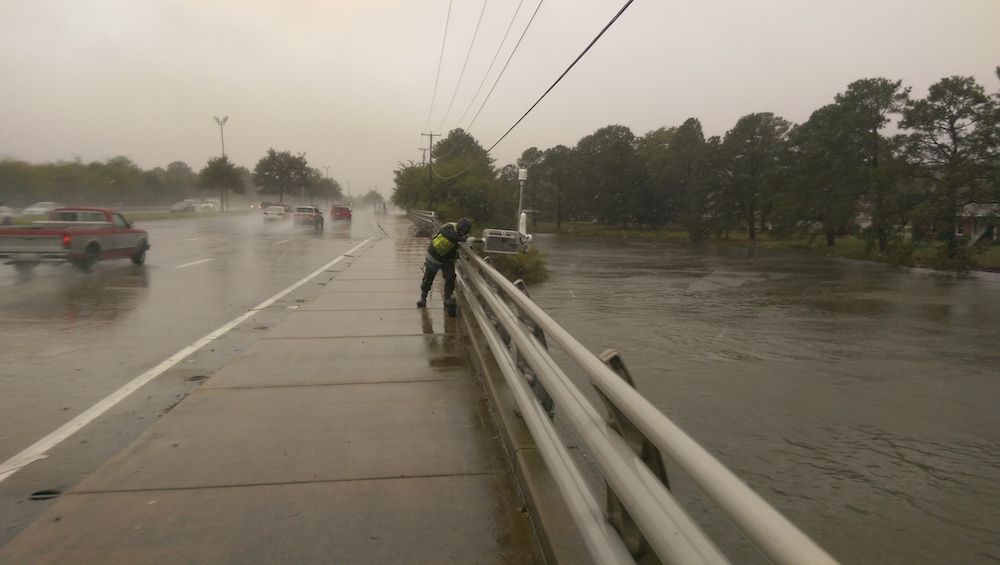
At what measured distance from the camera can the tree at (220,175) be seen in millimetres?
82625

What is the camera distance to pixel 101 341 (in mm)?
8125

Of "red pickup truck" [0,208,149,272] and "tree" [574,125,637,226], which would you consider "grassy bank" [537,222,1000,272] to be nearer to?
"tree" [574,125,637,226]

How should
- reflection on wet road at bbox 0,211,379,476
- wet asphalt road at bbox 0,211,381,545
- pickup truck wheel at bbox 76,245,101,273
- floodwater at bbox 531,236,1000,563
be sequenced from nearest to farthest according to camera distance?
wet asphalt road at bbox 0,211,381,545, floodwater at bbox 531,236,1000,563, reflection on wet road at bbox 0,211,379,476, pickup truck wheel at bbox 76,245,101,273

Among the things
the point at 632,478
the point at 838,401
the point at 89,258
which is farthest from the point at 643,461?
the point at 89,258

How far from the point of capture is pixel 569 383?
2953mm

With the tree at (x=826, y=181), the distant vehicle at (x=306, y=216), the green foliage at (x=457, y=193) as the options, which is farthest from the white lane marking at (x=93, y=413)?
the tree at (x=826, y=181)

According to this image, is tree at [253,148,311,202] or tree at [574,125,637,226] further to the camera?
tree at [253,148,311,202]

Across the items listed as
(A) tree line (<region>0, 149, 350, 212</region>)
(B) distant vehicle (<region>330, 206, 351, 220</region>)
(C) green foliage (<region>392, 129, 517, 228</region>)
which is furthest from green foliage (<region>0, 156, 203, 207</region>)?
(C) green foliage (<region>392, 129, 517, 228</region>)

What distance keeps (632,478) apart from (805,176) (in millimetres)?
57295

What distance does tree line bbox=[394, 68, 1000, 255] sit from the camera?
118ft

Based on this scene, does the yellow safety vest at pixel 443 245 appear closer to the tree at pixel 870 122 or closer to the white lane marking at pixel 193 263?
the white lane marking at pixel 193 263

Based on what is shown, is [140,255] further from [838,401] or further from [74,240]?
[838,401]

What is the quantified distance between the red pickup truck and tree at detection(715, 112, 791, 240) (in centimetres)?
6335

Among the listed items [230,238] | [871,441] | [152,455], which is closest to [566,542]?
[152,455]
